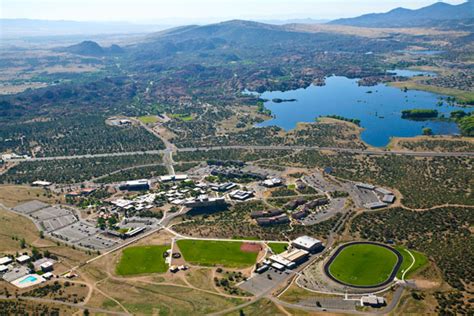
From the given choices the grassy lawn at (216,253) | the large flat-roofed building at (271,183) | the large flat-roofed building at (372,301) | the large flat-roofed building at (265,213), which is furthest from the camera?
the large flat-roofed building at (271,183)

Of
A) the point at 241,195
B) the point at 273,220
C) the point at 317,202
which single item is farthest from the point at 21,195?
the point at 317,202

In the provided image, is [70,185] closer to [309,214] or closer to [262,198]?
[262,198]

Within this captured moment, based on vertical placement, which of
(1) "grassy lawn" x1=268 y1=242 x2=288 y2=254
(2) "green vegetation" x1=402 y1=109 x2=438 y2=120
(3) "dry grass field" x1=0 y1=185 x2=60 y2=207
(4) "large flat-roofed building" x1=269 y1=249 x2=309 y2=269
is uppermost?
(2) "green vegetation" x1=402 y1=109 x2=438 y2=120

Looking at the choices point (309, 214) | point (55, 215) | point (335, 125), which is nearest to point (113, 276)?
point (55, 215)

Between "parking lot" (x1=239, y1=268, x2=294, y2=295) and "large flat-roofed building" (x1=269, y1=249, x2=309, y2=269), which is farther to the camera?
"large flat-roofed building" (x1=269, y1=249, x2=309, y2=269)

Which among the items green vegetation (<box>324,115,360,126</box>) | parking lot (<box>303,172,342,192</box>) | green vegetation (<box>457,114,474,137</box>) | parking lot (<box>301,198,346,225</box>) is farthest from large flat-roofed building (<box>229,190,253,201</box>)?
green vegetation (<box>457,114,474,137</box>)

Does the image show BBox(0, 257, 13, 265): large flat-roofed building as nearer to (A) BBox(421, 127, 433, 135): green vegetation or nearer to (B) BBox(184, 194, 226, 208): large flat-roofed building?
(B) BBox(184, 194, 226, 208): large flat-roofed building

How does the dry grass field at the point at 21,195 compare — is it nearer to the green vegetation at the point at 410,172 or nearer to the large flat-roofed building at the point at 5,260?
the large flat-roofed building at the point at 5,260

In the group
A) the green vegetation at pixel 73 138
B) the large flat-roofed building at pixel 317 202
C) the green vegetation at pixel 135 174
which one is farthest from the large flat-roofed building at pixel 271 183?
the green vegetation at pixel 73 138
